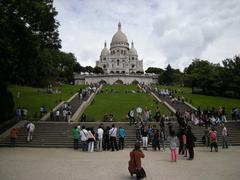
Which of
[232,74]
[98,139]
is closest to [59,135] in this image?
[98,139]

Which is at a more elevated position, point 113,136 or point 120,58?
point 120,58

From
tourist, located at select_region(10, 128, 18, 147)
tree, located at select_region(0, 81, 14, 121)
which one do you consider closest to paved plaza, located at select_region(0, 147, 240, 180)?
tourist, located at select_region(10, 128, 18, 147)

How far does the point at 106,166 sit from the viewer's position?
1421 centimetres

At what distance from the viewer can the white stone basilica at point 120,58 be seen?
469ft

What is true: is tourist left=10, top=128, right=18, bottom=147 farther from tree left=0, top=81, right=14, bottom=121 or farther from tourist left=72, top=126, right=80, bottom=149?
tree left=0, top=81, right=14, bottom=121

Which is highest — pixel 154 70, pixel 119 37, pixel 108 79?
pixel 119 37

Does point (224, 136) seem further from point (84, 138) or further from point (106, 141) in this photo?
point (84, 138)

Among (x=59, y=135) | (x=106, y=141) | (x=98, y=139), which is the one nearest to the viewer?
(x=98, y=139)

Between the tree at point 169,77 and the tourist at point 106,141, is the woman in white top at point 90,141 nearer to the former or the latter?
the tourist at point 106,141

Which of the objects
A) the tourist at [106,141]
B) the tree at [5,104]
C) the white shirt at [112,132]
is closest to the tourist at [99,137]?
the tourist at [106,141]

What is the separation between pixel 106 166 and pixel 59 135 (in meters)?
10.8

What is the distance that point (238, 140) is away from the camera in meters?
23.4

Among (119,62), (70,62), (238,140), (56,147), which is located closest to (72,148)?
(56,147)

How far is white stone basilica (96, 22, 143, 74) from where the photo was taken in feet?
469
